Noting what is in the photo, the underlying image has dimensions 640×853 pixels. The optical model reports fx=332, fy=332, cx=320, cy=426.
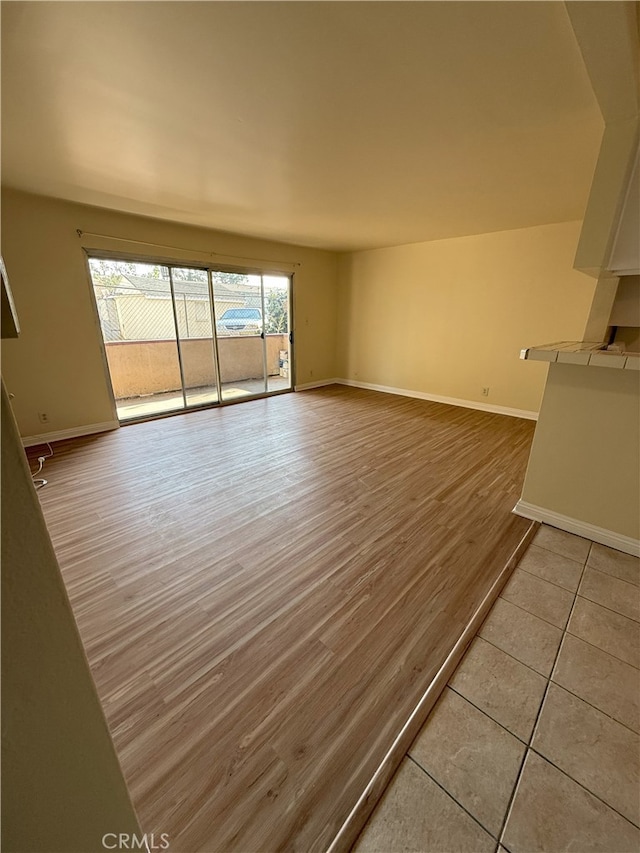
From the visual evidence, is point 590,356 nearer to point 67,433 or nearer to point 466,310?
point 466,310

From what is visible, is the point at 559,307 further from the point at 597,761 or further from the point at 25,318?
the point at 25,318

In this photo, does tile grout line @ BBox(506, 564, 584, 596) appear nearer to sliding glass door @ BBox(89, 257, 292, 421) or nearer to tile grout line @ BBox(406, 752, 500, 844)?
tile grout line @ BBox(406, 752, 500, 844)

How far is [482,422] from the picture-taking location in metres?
4.54

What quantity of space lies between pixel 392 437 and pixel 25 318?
13.4 feet

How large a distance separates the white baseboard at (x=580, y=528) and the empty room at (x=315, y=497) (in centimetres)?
2

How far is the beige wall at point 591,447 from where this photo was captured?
195cm

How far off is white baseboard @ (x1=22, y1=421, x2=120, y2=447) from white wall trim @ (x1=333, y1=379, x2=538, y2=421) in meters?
4.21

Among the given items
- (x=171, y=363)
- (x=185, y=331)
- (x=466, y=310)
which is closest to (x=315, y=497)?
(x=185, y=331)

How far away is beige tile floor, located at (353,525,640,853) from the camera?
0.96 metres

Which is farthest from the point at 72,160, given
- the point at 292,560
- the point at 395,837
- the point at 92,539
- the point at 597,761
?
the point at 597,761

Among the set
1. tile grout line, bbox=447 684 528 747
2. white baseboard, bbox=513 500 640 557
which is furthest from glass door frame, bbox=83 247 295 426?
tile grout line, bbox=447 684 528 747

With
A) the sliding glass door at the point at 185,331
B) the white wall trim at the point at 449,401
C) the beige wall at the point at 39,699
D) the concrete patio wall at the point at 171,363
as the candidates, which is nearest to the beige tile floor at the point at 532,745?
the beige wall at the point at 39,699

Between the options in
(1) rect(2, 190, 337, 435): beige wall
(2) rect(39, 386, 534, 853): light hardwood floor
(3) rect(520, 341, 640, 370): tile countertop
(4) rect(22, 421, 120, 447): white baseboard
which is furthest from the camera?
(4) rect(22, 421, 120, 447): white baseboard

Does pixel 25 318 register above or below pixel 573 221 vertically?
below
